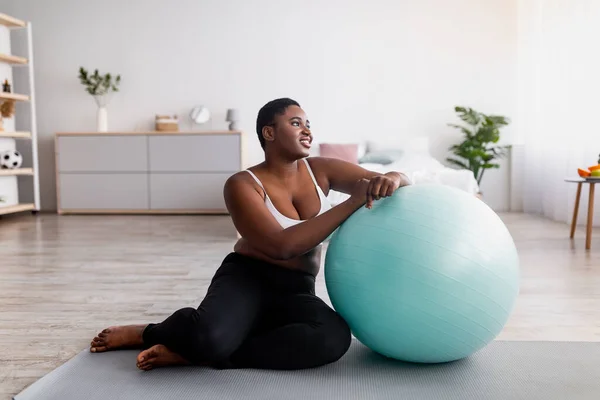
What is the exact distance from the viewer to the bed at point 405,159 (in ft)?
16.3

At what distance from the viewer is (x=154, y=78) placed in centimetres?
705

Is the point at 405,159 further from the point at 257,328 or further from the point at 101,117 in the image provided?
the point at 257,328

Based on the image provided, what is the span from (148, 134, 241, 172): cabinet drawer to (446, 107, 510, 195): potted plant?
2338 mm

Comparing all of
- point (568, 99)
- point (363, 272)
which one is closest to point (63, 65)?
point (568, 99)

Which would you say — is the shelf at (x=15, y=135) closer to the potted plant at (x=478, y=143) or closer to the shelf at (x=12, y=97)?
the shelf at (x=12, y=97)

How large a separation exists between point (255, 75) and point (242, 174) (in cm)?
510

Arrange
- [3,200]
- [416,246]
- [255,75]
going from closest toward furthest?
1. [416,246]
2. [3,200]
3. [255,75]

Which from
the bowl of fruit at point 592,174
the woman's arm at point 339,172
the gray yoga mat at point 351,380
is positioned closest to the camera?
the gray yoga mat at point 351,380

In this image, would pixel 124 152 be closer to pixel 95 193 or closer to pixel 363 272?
pixel 95 193

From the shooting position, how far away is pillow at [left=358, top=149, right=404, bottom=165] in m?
6.21

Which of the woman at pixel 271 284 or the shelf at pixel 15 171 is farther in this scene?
the shelf at pixel 15 171

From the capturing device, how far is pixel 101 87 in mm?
6977

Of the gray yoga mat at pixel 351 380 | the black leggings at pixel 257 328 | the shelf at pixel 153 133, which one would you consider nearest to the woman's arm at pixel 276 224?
the black leggings at pixel 257 328

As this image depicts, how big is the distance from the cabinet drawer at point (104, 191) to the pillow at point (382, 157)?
2.35 m
